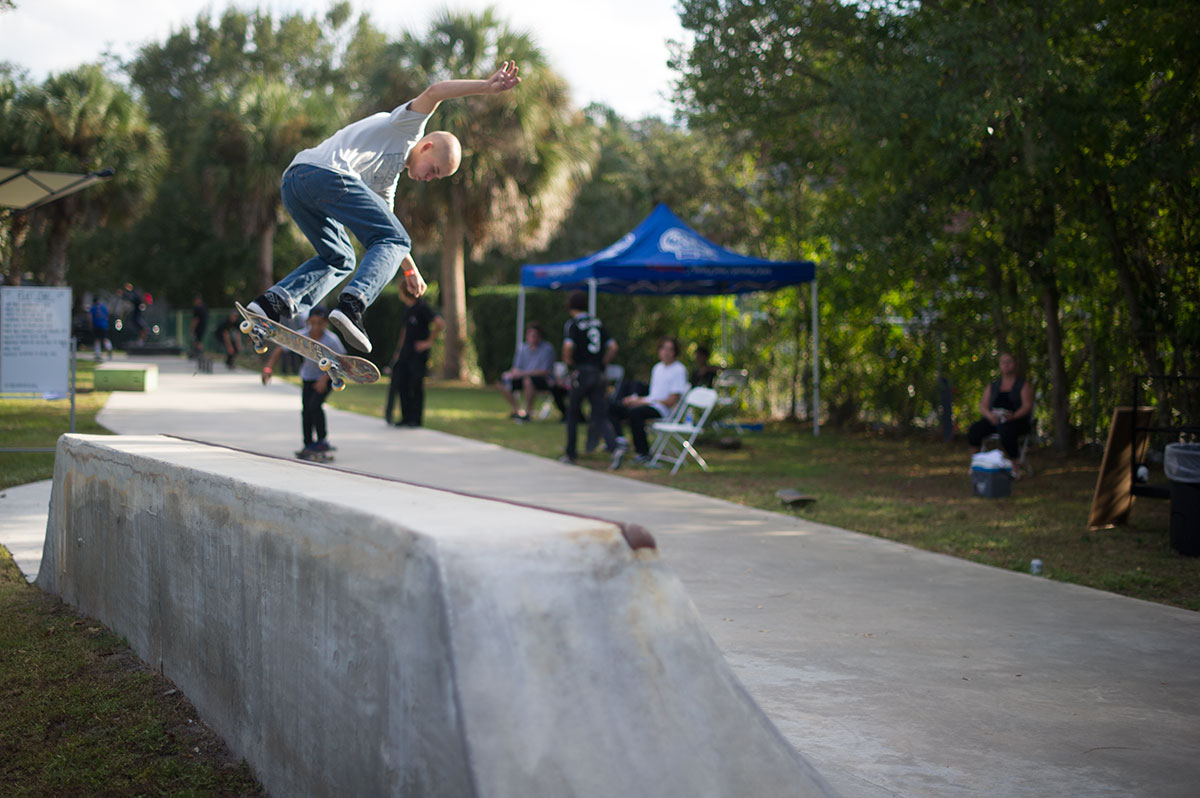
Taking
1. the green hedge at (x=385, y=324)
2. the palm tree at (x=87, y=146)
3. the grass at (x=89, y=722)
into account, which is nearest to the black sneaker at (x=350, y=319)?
the grass at (x=89, y=722)

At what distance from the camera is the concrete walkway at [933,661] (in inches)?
133

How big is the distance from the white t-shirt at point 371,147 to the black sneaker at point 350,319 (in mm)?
614

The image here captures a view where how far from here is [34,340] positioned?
10.2 metres

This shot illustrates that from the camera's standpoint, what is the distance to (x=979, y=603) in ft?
18.7

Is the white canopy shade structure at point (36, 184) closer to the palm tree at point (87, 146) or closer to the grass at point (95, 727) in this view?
the grass at point (95, 727)

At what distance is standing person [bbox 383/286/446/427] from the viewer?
46.8 ft

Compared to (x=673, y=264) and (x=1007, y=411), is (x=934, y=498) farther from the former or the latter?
(x=673, y=264)

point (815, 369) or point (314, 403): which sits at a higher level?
point (815, 369)

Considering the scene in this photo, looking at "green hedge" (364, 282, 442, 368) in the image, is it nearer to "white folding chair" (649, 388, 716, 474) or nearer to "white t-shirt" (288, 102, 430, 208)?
"white folding chair" (649, 388, 716, 474)

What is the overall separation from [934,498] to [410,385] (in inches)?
310

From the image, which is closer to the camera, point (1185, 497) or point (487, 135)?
point (1185, 497)

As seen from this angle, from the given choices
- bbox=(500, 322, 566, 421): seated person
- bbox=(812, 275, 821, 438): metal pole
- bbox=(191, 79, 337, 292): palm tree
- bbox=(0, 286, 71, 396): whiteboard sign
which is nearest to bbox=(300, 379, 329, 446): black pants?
bbox=(0, 286, 71, 396): whiteboard sign

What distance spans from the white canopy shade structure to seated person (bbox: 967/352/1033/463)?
10007mm

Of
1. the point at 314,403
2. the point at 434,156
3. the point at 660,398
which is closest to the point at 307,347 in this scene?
the point at 434,156
